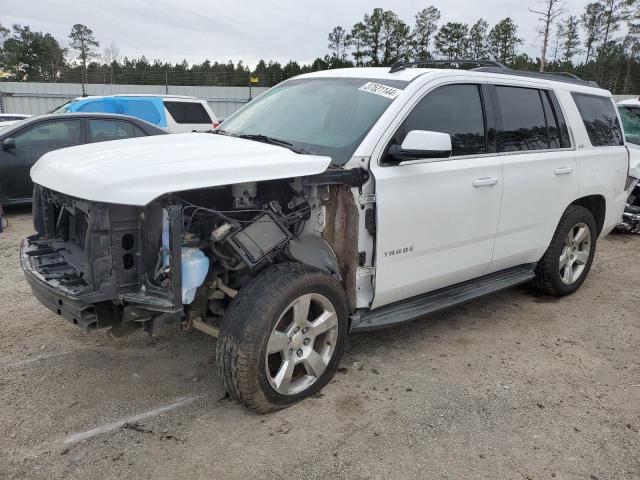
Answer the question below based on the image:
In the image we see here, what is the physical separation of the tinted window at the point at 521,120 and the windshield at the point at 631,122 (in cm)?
522

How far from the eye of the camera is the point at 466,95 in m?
3.84

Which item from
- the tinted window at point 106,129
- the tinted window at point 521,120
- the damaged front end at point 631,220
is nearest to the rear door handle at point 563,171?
the tinted window at point 521,120

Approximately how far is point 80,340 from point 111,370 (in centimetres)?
58

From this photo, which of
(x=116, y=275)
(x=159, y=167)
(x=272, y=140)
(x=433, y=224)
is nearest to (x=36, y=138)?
(x=272, y=140)

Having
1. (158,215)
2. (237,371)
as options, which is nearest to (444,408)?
(237,371)

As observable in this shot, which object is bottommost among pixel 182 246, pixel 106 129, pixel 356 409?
pixel 356 409

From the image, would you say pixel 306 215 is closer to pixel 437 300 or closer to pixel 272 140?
pixel 272 140

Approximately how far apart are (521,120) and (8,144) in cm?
718

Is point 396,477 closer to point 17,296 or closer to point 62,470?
point 62,470

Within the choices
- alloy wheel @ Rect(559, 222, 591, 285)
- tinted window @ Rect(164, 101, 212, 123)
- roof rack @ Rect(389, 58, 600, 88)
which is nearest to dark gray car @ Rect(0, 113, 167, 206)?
tinted window @ Rect(164, 101, 212, 123)

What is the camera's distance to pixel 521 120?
4.24 meters

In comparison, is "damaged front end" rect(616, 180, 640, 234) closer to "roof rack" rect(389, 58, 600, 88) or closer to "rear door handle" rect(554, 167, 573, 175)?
"roof rack" rect(389, 58, 600, 88)

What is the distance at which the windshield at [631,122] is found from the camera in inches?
337

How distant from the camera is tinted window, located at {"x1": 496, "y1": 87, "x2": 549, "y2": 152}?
408 cm
